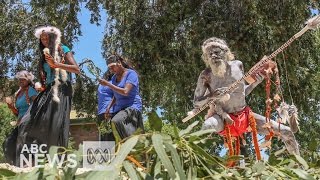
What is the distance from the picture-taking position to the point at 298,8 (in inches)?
409

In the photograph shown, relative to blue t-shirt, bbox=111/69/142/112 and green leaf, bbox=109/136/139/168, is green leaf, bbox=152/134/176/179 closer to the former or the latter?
green leaf, bbox=109/136/139/168

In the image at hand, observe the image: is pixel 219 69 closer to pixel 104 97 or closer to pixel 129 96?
pixel 129 96

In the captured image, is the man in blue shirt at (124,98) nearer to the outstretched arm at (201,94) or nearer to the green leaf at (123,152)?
the outstretched arm at (201,94)

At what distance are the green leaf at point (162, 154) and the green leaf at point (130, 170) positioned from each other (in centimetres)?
6

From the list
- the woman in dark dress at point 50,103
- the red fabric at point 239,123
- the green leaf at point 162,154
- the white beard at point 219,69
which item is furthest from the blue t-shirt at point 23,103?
the green leaf at point 162,154

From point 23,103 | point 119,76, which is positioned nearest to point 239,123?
point 119,76

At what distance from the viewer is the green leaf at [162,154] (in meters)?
1.18

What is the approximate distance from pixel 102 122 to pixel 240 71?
119cm

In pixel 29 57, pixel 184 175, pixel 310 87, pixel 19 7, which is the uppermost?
pixel 19 7

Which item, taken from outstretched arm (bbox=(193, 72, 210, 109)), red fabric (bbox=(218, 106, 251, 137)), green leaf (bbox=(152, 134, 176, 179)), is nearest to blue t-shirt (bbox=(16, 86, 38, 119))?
outstretched arm (bbox=(193, 72, 210, 109))

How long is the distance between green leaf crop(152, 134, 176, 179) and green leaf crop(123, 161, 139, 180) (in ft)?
0.19

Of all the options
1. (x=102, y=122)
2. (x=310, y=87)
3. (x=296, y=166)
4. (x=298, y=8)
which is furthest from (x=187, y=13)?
(x=296, y=166)

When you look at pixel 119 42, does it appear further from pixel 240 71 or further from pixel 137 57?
pixel 240 71

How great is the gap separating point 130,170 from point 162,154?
2.7 inches
